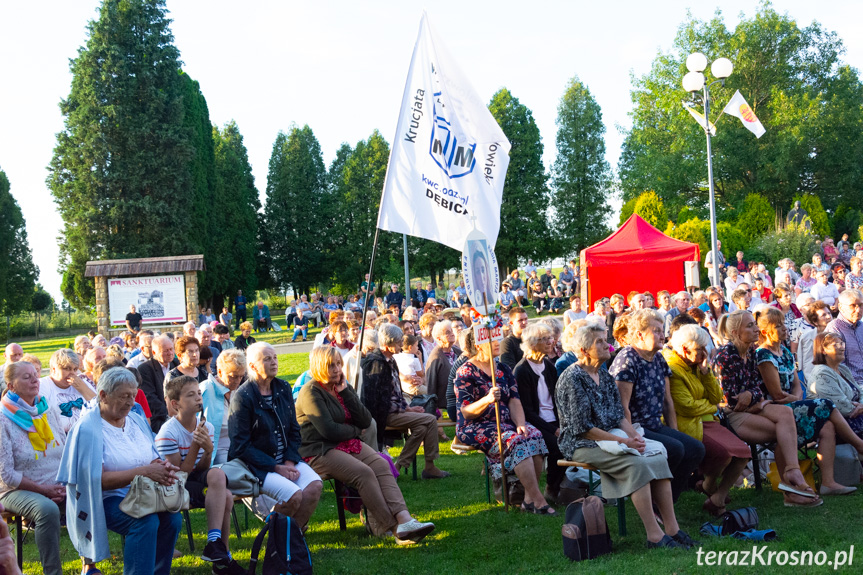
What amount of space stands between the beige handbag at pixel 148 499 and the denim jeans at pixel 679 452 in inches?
131

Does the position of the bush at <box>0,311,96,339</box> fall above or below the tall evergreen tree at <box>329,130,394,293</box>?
below

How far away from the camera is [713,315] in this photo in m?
10.9

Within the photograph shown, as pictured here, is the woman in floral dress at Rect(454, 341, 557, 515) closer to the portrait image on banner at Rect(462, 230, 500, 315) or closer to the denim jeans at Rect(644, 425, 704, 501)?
the portrait image on banner at Rect(462, 230, 500, 315)

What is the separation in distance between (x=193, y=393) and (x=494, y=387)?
2286 mm

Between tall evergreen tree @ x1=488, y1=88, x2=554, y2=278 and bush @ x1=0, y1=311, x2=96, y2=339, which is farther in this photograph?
tall evergreen tree @ x1=488, y1=88, x2=554, y2=278

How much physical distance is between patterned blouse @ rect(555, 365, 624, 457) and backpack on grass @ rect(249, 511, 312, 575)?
6.59 ft

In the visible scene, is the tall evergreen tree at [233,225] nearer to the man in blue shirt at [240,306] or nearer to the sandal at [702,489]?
the man in blue shirt at [240,306]

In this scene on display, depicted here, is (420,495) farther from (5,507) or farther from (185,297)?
(185,297)

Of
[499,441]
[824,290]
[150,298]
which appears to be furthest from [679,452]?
[150,298]

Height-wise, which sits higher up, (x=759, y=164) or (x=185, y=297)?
(x=759, y=164)

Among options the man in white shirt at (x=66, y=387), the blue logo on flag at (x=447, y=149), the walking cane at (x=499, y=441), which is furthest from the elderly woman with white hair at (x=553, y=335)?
the man in white shirt at (x=66, y=387)

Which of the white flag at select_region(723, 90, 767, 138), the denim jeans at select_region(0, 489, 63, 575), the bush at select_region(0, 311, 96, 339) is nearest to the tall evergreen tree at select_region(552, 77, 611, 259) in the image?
the bush at select_region(0, 311, 96, 339)

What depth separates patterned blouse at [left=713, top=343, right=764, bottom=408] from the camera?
622 centimetres

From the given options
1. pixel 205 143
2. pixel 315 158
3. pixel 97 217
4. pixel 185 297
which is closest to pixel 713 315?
pixel 185 297
